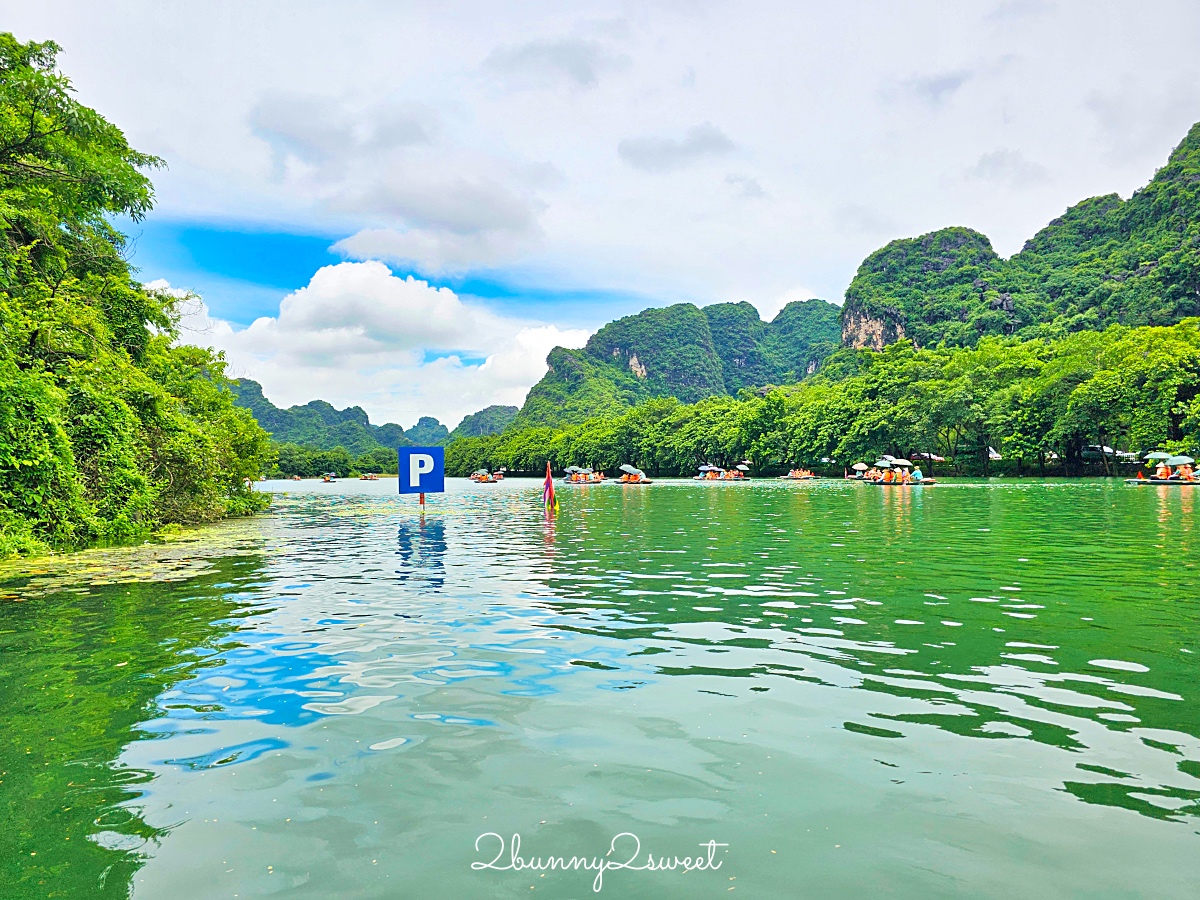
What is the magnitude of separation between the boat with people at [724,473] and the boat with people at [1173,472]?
46.9m

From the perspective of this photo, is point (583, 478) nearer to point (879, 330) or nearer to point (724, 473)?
point (724, 473)

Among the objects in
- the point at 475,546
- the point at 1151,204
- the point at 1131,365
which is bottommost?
the point at 475,546

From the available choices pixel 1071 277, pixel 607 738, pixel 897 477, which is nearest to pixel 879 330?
pixel 1071 277

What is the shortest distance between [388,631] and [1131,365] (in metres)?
70.0

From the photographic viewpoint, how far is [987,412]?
71812 millimetres

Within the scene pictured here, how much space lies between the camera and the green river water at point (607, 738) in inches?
151

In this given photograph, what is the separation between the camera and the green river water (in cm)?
384

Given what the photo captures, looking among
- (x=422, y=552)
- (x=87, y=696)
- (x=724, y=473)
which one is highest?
(x=724, y=473)

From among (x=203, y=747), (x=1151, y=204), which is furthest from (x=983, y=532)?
(x=1151, y=204)

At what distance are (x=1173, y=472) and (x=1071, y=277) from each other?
113 meters

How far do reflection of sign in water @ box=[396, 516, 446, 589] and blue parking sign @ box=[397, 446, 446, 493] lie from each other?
6.66 m

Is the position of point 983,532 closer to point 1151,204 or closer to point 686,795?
point 686,795

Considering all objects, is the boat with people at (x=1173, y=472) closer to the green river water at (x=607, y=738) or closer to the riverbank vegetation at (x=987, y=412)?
the riverbank vegetation at (x=987, y=412)

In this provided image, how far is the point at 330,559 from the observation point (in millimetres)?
17797
